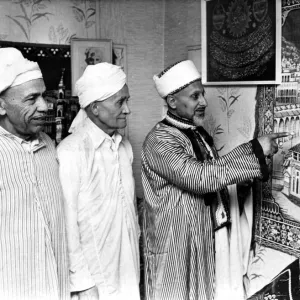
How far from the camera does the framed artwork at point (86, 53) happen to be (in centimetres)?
252

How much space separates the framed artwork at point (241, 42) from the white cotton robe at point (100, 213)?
0.53m

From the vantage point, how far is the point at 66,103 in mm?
2527

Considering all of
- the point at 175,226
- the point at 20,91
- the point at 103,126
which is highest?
the point at 20,91

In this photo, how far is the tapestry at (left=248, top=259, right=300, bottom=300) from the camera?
1787 millimetres

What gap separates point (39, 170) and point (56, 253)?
0.26m

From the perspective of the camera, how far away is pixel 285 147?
72.1 inches

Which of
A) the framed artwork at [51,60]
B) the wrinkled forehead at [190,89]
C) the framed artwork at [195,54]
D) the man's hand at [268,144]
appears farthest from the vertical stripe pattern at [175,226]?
the framed artwork at [51,60]

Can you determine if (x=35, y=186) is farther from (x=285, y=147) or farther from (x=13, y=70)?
(x=285, y=147)

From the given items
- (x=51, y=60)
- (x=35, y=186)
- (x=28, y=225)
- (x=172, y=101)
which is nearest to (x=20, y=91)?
(x=35, y=186)

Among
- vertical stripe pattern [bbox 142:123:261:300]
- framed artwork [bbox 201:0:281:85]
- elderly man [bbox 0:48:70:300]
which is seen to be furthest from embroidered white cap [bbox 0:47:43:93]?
framed artwork [bbox 201:0:281:85]

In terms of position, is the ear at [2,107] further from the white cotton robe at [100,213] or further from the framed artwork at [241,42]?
the framed artwork at [241,42]

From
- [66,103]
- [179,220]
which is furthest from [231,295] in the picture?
[66,103]

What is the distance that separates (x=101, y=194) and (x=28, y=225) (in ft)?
1.36

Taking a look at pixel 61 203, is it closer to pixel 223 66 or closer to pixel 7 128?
pixel 7 128
